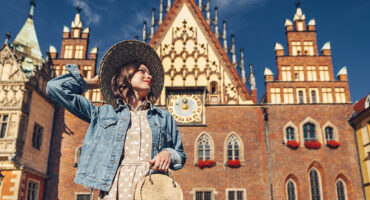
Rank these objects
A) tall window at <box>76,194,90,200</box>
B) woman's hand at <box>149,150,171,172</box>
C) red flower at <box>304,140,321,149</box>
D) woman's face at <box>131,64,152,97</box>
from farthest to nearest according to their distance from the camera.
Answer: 1. red flower at <box>304,140,321,149</box>
2. tall window at <box>76,194,90,200</box>
3. woman's face at <box>131,64,152,97</box>
4. woman's hand at <box>149,150,171,172</box>

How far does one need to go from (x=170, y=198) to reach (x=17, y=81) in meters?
14.8

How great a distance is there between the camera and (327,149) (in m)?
16.5

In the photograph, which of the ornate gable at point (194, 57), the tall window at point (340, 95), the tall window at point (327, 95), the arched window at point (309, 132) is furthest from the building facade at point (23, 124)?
the tall window at point (340, 95)

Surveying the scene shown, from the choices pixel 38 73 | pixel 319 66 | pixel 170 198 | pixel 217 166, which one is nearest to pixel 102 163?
pixel 170 198

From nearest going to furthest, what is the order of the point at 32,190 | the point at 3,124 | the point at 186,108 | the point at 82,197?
the point at 3,124 < the point at 32,190 < the point at 82,197 < the point at 186,108

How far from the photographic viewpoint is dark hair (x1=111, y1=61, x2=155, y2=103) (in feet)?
10.9

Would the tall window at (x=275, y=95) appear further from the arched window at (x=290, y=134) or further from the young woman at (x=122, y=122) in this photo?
the young woman at (x=122, y=122)

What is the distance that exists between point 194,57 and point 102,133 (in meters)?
16.2

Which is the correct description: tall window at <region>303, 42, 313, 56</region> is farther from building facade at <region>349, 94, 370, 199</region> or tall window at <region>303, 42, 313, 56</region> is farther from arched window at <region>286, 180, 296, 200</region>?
arched window at <region>286, 180, 296, 200</region>

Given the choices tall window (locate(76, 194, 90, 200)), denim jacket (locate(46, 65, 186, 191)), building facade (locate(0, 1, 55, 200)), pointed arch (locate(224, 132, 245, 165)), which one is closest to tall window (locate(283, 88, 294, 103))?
pointed arch (locate(224, 132, 245, 165))

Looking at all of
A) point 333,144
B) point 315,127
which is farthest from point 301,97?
point 333,144

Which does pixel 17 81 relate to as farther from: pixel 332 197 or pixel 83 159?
pixel 332 197

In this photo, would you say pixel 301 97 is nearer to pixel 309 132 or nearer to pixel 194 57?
pixel 309 132

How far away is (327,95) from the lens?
1738 centimetres
